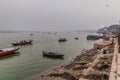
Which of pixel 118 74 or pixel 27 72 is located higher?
pixel 118 74

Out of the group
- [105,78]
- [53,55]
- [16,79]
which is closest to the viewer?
[105,78]

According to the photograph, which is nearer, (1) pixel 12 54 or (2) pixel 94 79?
(2) pixel 94 79

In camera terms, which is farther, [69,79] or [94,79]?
[69,79]

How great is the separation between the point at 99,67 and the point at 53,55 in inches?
767

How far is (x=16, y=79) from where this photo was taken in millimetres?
21969

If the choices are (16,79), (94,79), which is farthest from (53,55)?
(94,79)

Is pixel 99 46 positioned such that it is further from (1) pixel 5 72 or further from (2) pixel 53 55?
(1) pixel 5 72

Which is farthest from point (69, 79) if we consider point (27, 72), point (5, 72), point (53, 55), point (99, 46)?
point (99, 46)

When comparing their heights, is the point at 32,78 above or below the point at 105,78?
below

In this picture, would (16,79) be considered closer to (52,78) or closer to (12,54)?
(52,78)

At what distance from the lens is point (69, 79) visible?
17.2 meters

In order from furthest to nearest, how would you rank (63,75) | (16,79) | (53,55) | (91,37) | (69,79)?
(91,37)
(53,55)
(16,79)
(63,75)
(69,79)

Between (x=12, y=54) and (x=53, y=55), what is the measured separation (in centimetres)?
1187

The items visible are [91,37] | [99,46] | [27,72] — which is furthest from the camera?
[91,37]
